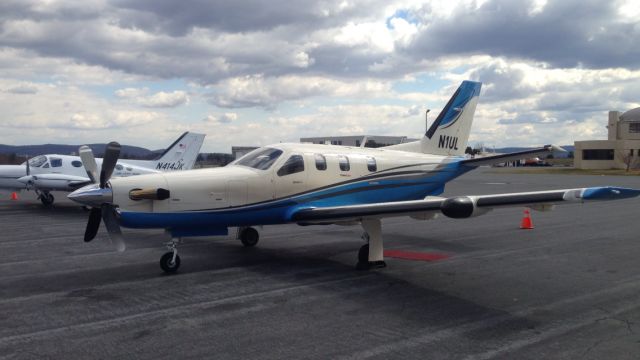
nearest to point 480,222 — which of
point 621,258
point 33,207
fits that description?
point 621,258

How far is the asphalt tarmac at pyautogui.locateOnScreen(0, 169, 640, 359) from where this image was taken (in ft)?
19.1

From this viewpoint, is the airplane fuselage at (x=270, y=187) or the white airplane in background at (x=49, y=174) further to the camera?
the white airplane in background at (x=49, y=174)

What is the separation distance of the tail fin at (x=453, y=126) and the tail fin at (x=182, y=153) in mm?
16423

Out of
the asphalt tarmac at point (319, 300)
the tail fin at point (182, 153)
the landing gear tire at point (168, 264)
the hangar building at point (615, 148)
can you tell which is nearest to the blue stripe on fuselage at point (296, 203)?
the landing gear tire at point (168, 264)

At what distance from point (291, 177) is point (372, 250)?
83.5 inches

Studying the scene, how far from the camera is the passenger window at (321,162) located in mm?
10906

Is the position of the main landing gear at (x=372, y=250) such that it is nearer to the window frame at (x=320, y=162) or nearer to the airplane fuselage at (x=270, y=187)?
the airplane fuselage at (x=270, y=187)

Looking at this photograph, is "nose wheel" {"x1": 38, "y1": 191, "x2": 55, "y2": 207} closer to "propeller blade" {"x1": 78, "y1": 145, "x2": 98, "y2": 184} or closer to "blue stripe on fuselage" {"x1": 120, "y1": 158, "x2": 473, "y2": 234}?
"propeller blade" {"x1": 78, "y1": 145, "x2": 98, "y2": 184}

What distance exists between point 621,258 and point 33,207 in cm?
2221

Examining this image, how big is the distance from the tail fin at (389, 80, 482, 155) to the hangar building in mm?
71782

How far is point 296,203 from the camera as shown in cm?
1046

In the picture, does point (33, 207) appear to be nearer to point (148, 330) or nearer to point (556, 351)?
point (148, 330)

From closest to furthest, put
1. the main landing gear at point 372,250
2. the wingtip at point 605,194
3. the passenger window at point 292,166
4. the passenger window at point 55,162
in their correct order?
the wingtip at point 605,194, the main landing gear at point 372,250, the passenger window at point 292,166, the passenger window at point 55,162

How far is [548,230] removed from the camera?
1537 centimetres
